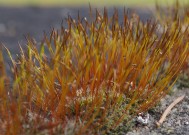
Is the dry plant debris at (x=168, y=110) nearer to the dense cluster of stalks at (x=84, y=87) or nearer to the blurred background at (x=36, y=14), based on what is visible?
the dense cluster of stalks at (x=84, y=87)

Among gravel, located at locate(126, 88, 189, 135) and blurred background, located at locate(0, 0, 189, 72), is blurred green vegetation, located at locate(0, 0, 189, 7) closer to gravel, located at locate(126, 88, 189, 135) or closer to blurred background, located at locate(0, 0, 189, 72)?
blurred background, located at locate(0, 0, 189, 72)

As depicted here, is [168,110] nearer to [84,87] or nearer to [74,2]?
[84,87]

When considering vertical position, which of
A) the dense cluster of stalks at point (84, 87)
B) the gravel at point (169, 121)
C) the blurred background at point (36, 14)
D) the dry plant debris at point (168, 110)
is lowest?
the blurred background at point (36, 14)

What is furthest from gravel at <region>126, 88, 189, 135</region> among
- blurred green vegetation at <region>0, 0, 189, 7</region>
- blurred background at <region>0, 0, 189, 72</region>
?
blurred green vegetation at <region>0, 0, 189, 7</region>

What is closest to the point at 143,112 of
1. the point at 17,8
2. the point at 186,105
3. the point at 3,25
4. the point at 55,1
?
the point at 186,105

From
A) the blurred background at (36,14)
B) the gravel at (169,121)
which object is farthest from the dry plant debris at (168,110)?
the blurred background at (36,14)

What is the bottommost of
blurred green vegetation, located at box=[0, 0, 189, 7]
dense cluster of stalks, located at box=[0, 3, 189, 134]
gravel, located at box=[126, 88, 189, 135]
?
blurred green vegetation, located at box=[0, 0, 189, 7]

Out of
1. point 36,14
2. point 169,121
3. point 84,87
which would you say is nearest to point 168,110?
point 169,121

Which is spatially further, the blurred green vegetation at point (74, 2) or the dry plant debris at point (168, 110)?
the blurred green vegetation at point (74, 2)

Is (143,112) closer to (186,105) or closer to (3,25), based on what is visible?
(186,105)
